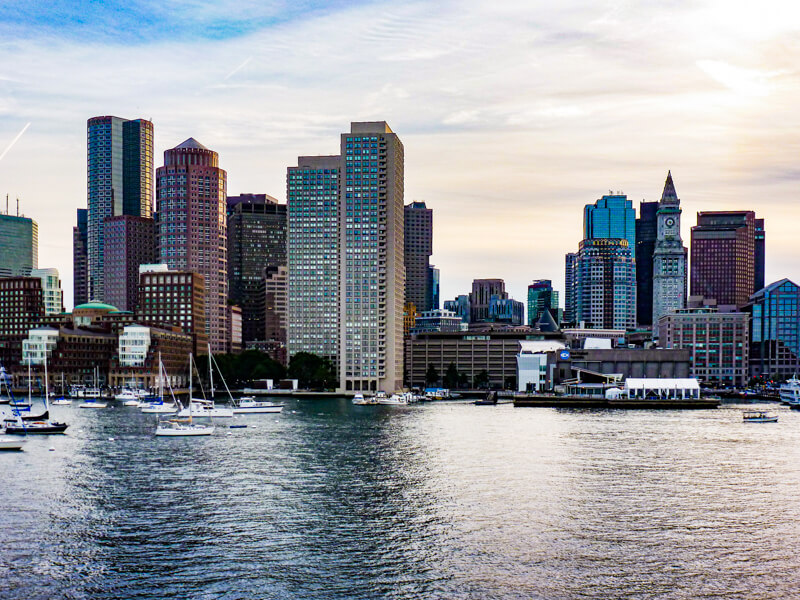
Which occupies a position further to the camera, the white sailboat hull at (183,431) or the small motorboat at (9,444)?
the white sailboat hull at (183,431)

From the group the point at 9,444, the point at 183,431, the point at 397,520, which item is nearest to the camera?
the point at 397,520

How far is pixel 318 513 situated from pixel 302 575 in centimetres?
1748

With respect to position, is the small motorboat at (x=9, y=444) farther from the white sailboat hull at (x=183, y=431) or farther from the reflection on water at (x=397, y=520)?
the white sailboat hull at (x=183, y=431)

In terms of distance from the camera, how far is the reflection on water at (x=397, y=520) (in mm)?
A: 55750

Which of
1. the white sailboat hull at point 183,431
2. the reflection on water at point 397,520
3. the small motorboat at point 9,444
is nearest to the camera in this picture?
the reflection on water at point 397,520

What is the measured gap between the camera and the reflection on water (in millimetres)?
55750

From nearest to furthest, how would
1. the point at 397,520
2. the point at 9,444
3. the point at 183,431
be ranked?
the point at 397,520 < the point at 9,444 < the point at 183,431

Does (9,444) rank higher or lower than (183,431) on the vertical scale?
higher

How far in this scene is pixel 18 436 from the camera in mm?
128750

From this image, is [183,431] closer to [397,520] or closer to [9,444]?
[9,444]

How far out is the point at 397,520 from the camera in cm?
7219

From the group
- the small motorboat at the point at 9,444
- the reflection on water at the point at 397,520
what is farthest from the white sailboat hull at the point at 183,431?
the small motorboat at the point at 9,444

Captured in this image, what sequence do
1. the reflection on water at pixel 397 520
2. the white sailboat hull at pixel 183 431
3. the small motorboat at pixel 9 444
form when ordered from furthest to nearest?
the white sailboat hull at pixel 183 431 < the small motorboat at pixel 9 444 < the reflection on water at pixel 397 520

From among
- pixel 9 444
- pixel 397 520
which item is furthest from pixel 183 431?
pixel 397 520
